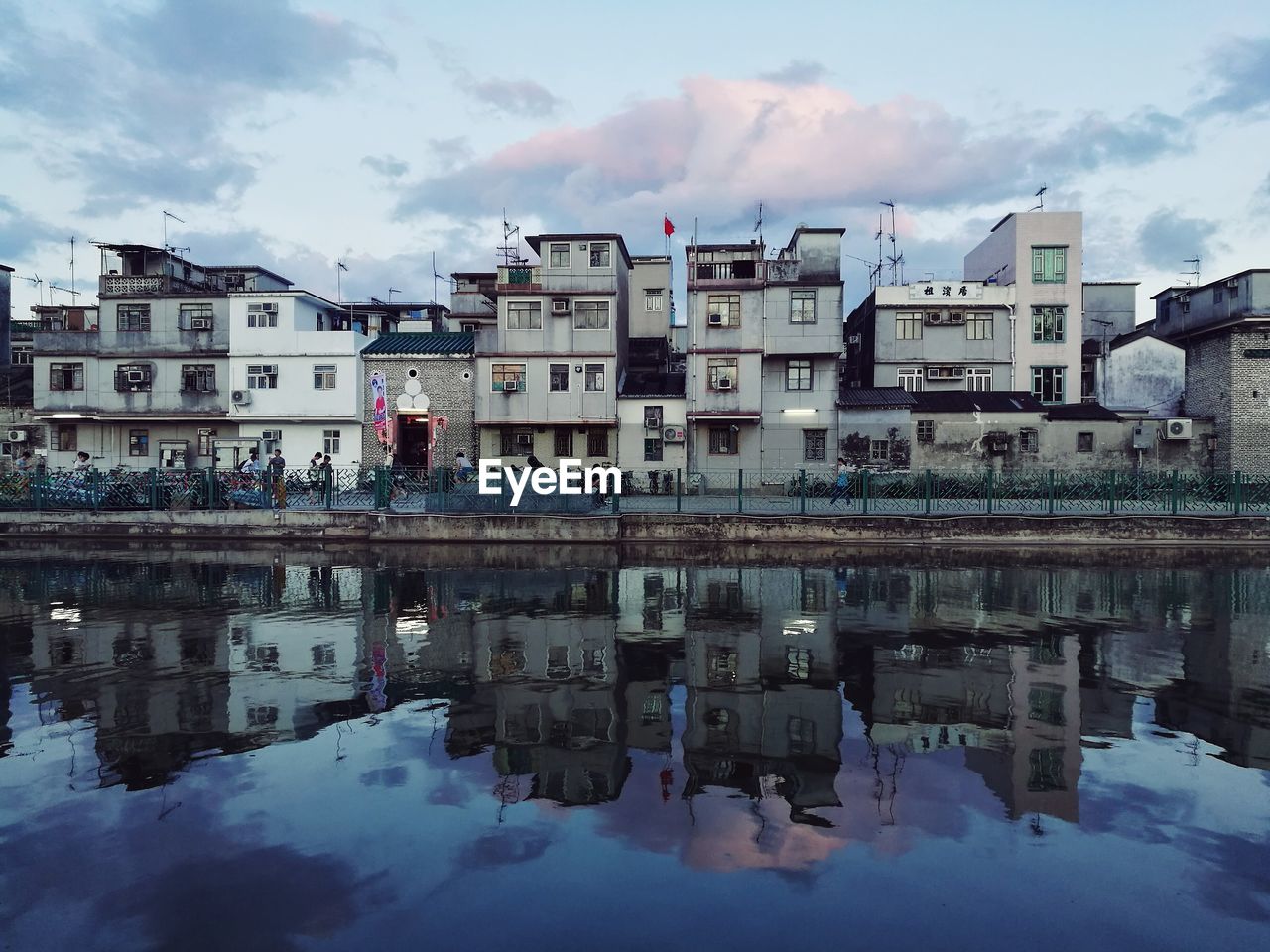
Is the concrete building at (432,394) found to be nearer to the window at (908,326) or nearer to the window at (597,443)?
the window at (597,443)

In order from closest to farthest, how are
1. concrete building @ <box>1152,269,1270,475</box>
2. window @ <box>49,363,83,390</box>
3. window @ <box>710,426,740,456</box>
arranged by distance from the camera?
concrete building @ <box>1152,269,1270,475</box>
window @ <box>710,426,740,456</box>
window @ <box>49,363,83,390</box>

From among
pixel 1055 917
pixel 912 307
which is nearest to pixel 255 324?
pixel 912 307

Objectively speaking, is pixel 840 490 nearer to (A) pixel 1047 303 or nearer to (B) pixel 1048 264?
(A) pixel 1047 303

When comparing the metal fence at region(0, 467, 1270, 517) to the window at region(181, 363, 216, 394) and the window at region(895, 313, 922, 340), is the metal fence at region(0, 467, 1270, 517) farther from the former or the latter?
the window at region(895, 313, 922, 340)

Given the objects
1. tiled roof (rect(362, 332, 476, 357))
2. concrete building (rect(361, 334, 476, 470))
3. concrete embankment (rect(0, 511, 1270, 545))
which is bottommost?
concrete embankment (rect(0, 511, 1270, 545))

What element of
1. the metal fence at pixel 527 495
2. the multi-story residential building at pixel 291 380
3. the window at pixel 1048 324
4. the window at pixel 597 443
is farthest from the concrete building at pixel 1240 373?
the multi-story residential building at pixel 291 380

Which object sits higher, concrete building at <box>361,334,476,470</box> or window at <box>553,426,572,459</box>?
concrete building at <box>361,334,476,470</box>

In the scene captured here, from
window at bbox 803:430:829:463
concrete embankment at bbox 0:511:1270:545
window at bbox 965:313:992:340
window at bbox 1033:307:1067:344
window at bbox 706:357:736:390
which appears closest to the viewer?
concrete embankment at bbox 0:511:1270:545

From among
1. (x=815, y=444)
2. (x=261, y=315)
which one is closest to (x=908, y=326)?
(x=815, y=444)

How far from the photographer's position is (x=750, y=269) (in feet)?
128

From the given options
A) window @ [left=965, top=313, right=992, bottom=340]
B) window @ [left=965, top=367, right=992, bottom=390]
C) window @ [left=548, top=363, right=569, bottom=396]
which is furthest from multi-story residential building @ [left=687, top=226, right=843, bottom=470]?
window @ [left=965, top=313, right=992, bottom=340]

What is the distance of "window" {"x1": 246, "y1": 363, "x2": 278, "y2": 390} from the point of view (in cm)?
4003

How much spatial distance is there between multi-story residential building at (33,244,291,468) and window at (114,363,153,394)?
0.05m

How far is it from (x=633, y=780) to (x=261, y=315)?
3888cm
